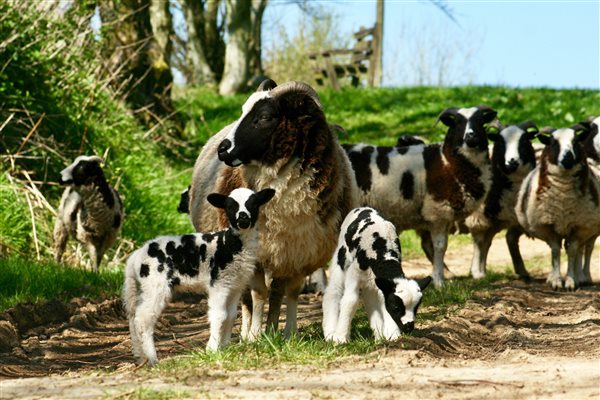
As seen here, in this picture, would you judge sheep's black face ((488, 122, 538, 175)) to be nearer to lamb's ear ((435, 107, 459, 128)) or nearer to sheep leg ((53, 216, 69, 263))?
lamb's ear ((435, 107, 459, 128))

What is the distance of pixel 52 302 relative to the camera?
9.75 m

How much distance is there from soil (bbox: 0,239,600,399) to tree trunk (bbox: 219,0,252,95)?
21.2 m

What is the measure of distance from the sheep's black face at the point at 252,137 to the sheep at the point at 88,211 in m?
5.53

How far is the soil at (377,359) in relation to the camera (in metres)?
5.49

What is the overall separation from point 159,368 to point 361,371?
4.17 feet

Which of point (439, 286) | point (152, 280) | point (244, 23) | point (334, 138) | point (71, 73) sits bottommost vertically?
point (439, 286)

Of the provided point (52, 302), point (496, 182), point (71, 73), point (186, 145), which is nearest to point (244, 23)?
point (186, 145)

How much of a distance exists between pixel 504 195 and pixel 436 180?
5.02ft

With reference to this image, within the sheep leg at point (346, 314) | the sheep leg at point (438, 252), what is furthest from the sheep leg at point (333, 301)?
the sheep leg at point (438, 252)

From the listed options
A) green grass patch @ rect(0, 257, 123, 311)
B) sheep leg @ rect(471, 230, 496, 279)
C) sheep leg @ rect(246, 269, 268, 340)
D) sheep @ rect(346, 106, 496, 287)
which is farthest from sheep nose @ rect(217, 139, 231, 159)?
sheep leg @ rect(471, 230, 496, 279)

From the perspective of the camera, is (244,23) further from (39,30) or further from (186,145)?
(39,30)

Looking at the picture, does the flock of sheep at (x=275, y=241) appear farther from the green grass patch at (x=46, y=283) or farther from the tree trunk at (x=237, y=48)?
the tree trunk at (x=237, y=48)

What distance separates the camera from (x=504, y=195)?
14.2 meters

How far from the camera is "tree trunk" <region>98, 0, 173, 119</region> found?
1986 cm
